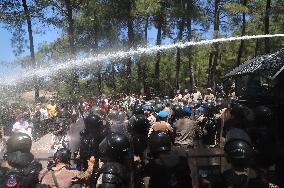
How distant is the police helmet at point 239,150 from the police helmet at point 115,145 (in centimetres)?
178

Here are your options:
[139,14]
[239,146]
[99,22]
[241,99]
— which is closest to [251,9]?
[139,14]

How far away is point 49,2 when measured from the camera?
105 feet

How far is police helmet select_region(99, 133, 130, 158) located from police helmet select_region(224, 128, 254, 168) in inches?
70.0

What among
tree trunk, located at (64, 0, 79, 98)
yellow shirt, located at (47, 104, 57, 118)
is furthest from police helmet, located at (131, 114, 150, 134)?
tree trunk, located at (64, 0, 79, 98)

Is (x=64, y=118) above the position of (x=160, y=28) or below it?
below

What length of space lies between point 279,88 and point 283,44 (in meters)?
28.0

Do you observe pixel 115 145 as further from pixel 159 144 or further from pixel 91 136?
pixel 91 136

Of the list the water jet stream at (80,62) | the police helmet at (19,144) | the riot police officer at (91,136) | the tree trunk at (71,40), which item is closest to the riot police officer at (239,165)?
the riot police officer at (91,136)

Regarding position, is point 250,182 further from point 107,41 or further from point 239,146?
point 107,41

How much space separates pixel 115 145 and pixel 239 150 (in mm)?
2132

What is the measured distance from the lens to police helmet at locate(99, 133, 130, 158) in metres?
8.52

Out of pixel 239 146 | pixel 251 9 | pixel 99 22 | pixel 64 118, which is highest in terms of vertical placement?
pixel 99 22

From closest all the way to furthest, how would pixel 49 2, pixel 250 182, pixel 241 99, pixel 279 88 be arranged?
pixel 250 182 < pixel 279 88 < pixel 241 99 < pixel 49 2

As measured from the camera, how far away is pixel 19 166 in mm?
8711
